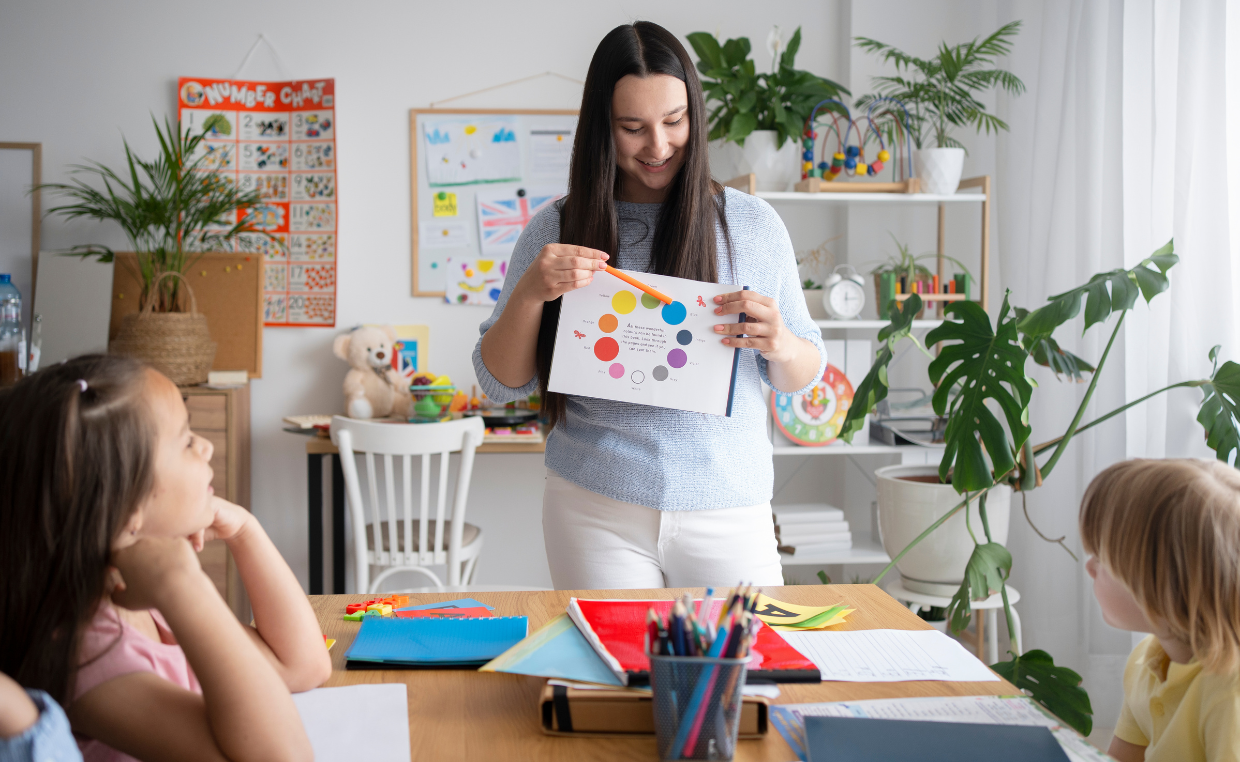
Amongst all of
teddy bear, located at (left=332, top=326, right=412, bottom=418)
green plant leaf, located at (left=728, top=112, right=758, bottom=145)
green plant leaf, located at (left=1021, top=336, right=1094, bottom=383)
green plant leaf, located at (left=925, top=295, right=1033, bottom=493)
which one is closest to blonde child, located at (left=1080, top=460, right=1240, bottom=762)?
green plant leaf, located at (left=925, top=295, right=1033, bottom=493)

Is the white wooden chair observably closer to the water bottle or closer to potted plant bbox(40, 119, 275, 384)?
potted plant bbox(40, 119, 275, 384)

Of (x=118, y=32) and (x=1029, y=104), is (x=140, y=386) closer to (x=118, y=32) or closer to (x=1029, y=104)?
(x=1029, y=104)

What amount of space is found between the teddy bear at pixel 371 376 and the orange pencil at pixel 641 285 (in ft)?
6.53

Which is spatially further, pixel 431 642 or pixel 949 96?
pixel 949 96

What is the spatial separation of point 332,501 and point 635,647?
2.53 m

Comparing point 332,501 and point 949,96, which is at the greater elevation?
point 949,96

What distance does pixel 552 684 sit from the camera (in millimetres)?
827

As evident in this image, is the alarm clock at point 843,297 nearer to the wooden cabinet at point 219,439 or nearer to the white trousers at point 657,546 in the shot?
the white trousers at point 657,546

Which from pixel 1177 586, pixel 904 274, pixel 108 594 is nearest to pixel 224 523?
pixel 108 594

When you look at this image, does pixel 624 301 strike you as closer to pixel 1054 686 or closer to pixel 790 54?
pixel 1054 686

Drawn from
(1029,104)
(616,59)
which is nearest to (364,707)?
(616,59)

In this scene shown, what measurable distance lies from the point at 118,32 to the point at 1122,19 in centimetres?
312

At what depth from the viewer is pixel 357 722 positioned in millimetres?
839

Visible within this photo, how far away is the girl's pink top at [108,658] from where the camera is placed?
70 cm
